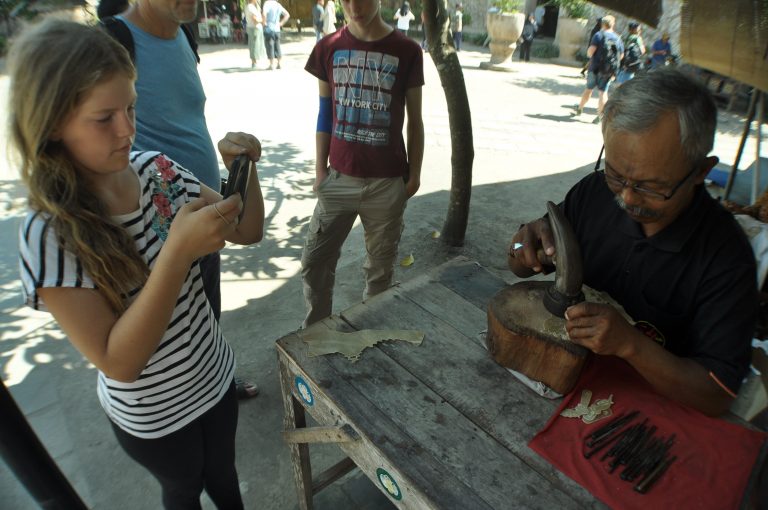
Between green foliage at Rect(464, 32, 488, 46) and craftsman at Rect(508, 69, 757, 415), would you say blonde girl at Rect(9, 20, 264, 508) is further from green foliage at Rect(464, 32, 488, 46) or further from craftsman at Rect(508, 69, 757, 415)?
green foliage at Rect(464, 32, 488, 46)

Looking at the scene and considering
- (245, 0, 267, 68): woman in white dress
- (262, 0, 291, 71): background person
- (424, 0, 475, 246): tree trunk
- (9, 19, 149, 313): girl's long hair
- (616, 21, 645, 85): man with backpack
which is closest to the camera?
(9, 19, 149, 313): girl's long hair

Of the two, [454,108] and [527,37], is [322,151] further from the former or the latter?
[527,37]

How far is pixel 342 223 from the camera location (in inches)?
111

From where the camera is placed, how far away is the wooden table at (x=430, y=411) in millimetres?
1123

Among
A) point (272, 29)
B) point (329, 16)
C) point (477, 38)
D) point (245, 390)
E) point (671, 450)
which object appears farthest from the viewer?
point (477, 38)

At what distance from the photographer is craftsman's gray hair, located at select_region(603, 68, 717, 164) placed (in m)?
1.21

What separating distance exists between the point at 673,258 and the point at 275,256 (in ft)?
11.2

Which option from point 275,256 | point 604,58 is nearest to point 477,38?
point 604,58

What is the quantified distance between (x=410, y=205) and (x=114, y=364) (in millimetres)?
4302

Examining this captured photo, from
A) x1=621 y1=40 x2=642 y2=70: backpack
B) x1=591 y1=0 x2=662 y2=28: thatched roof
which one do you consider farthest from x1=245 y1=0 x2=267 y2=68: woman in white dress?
x1=591 y1=0 x2=662 y2=28: thatched roof

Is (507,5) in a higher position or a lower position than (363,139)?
higher

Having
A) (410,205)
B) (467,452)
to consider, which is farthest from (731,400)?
(410,205)

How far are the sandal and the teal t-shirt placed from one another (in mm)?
1292

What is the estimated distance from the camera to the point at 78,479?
2.30 metres
